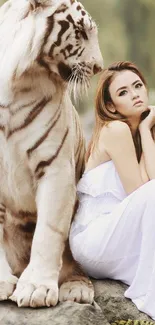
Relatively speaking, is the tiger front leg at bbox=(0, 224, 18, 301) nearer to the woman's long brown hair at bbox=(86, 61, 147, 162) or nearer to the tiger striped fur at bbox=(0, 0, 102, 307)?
the tiger striped fur at bbox=(0, 0, 102, 307)

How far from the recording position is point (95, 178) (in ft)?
8.34

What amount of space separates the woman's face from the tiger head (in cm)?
27

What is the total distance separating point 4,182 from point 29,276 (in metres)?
0.31

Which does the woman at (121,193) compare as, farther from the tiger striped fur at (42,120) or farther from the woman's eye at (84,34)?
the woman's eye at (84,34)

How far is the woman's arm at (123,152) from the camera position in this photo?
2.49m

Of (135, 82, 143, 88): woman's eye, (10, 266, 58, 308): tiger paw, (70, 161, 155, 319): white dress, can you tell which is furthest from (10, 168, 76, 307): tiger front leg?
(135, 82, 143, 88): woman's eye

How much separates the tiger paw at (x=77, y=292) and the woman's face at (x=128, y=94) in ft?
2.00

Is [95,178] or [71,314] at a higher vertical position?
[95,178]

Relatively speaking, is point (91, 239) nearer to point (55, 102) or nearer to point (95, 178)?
point (95, 178)

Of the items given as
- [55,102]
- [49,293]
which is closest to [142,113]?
[55,102]

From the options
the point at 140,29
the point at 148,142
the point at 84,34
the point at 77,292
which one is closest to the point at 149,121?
the point at 148,142

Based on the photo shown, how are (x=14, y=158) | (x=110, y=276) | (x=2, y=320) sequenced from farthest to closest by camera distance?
(x=110, y=276) < (x=14, y=158) < (x=2, y=320)

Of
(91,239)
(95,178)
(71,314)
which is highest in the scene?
(95,178)

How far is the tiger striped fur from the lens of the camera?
2314 millimetres
